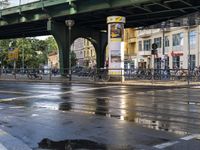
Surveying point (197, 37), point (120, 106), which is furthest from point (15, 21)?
point (120, 106)

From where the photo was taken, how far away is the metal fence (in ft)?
116

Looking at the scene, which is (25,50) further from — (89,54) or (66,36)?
(66,36)

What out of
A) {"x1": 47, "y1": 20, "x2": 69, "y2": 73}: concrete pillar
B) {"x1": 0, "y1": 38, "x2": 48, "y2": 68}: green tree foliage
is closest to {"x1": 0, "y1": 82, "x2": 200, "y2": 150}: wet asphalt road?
{"x1": 47, "y1": 20, "x2": 69, "y2": 73}: concrete pillar

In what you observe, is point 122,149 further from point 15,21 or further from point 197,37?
point 197,37

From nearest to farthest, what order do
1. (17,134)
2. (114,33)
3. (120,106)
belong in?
(17,134) → (120,106) → (114,33)

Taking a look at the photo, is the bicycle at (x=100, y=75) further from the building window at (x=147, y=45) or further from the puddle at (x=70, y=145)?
the building window at (x=147, y=45)

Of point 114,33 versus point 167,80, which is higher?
point 114,33

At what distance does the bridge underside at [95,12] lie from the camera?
38062mm

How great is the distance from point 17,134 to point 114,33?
29656 mm

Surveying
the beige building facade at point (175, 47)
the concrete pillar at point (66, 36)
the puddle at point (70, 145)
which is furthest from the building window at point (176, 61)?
the puddle at point (70, 145)

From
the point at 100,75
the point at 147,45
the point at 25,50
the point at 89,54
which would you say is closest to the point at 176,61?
the point at 147,45

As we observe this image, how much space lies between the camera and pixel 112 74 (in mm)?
37562

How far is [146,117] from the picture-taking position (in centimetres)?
1279

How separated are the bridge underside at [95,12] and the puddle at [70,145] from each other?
27.8 meters
